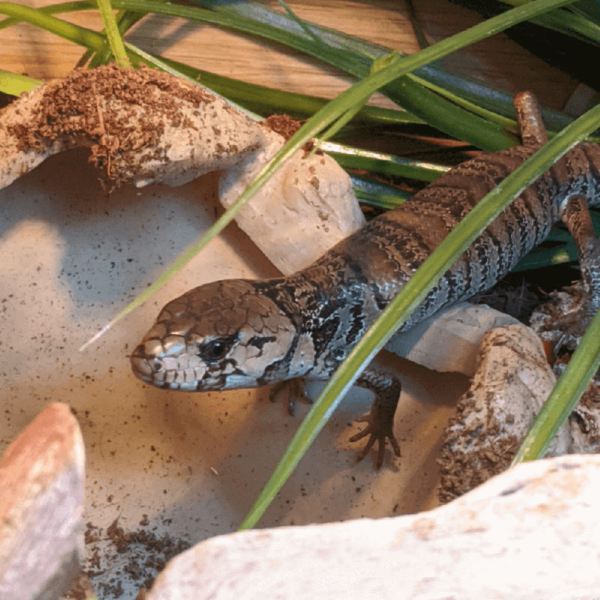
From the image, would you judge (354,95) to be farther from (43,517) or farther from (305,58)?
(305,58)

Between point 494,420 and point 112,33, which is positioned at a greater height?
point 112,33

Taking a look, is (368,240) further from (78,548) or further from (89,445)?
(78,548)

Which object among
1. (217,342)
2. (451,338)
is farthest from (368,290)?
(217,342)

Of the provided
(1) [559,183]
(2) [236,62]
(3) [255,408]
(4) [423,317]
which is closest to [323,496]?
(3) [255,408]

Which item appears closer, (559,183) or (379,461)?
(379,461)

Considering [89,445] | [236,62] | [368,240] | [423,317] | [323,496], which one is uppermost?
[236,62]

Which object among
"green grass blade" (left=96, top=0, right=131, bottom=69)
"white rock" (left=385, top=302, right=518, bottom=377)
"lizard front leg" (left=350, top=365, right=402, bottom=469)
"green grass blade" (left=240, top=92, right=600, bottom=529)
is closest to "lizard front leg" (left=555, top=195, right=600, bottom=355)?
"white rock" (left=385, top=302, right=518, bottom=377)

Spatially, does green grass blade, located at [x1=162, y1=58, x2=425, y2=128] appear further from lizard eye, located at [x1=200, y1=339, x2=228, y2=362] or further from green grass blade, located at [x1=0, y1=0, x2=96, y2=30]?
lizard eye, located at [x1=200, y1=339, x2=228, y2=362]
